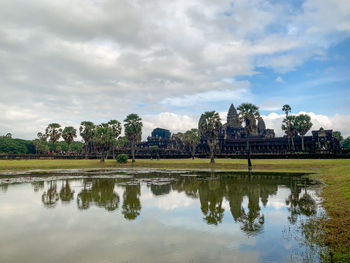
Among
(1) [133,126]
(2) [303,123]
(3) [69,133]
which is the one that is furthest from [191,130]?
(3) [69,133]

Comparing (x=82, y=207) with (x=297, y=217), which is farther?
(x=82, y=207)

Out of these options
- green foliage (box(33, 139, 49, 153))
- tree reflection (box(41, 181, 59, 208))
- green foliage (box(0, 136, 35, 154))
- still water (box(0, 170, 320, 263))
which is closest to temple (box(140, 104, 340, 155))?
still water (box(0, 170, 320, 263))

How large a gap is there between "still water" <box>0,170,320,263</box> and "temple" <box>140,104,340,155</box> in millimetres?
41253

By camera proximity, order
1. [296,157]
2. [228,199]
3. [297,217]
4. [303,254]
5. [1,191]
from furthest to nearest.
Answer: [296,157]
[1,191]
[228,199]
[297,217]
[303,254]

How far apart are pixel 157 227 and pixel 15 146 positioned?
5950 inches

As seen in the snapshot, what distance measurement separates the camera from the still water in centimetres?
979

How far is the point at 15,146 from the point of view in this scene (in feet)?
452

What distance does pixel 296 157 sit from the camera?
66.4 m

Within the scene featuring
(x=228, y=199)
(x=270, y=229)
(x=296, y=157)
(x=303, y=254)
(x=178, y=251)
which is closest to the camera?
(x=303, y=254)

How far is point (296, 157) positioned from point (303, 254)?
208 feet

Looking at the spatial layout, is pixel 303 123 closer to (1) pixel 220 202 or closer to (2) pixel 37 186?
(1) pixel 220 202

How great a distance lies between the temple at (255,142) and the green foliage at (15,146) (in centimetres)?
6711

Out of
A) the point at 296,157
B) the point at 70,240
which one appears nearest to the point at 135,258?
the point at 70,240

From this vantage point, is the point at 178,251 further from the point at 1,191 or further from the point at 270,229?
the point at 1,191
